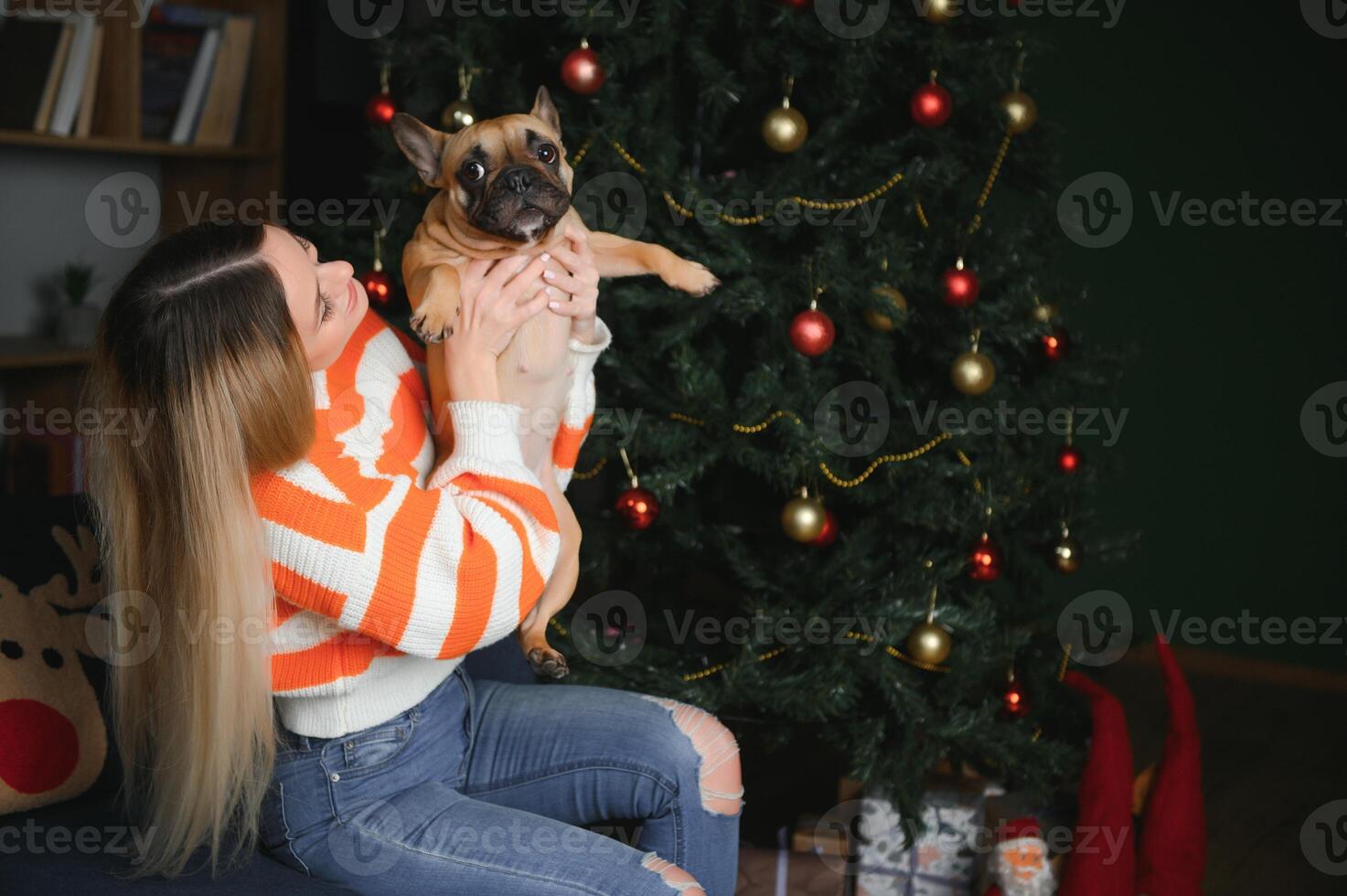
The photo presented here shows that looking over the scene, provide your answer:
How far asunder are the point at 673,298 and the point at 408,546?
39.4 inches

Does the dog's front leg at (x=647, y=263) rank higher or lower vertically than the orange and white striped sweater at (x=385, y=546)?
higher

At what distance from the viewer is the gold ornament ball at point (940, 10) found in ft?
6.79

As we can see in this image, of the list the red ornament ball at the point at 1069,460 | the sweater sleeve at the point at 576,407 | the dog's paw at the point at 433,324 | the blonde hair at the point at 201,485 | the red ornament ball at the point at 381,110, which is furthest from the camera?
the red ornament ball at the point at 1069,460

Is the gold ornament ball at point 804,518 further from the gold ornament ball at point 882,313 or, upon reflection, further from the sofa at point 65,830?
the sofa at point 65,830

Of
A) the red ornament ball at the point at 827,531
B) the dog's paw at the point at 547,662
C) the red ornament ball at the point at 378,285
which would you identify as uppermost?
the red ornament ball at the point at 378,285

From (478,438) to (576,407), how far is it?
333mm

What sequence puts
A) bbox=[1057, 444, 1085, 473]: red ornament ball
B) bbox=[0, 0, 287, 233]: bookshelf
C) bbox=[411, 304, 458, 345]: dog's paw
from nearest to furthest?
bbox=[411, 304, 458, 345]: dog's paw → bbox=[1057, 444, 1085, 473]: red ornament ball → bbox=[0, 0, 287, 233]: bookshelf

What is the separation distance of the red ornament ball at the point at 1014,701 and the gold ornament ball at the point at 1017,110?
113cm

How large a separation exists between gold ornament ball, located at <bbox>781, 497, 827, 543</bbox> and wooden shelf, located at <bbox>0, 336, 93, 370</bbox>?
2020mm

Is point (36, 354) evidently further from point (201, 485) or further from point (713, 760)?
point (713, 760)

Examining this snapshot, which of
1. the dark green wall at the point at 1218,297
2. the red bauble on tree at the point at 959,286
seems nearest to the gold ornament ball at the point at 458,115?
the red bauble on tree at the point at 959,286

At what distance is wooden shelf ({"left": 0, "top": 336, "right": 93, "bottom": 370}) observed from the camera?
3111 millimetres

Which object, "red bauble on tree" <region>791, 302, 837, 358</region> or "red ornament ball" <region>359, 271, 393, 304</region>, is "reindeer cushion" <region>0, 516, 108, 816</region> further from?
"red bauble on tree" <region>791, 302, 837, 358</region>

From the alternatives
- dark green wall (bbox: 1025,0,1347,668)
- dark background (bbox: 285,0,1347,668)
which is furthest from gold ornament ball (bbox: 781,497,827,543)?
dark green wall (bbox: 1025,0,1347,668)
